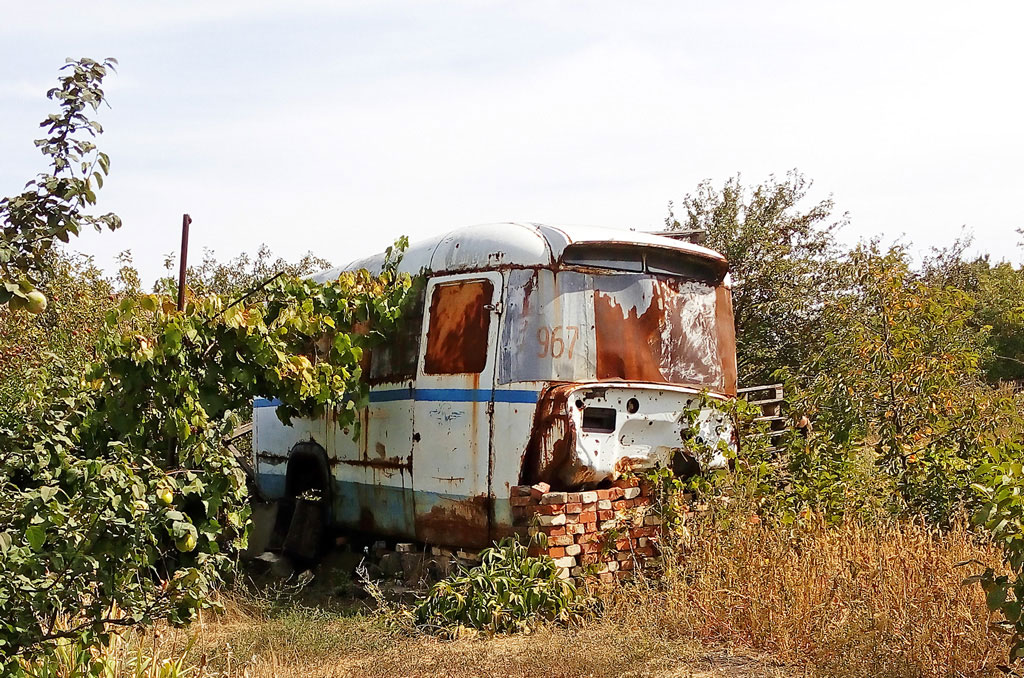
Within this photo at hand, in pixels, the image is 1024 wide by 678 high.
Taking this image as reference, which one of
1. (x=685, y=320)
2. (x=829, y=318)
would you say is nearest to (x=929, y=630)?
(x=685, y=320)

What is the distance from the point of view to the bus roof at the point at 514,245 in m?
7.55

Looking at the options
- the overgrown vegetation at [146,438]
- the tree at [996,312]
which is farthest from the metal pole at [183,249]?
the tree at [996,312]

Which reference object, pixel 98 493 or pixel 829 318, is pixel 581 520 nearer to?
pixel 98 493

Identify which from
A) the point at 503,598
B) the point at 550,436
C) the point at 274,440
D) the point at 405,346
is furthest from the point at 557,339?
the point at 274,440

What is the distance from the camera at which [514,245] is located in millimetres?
7668

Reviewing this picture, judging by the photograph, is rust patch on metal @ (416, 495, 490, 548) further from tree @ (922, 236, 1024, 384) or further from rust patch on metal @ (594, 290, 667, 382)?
tree @ (922, 236, 1024, 384)

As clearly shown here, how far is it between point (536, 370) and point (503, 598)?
166cm

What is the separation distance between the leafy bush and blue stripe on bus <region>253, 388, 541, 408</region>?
3.54 ft

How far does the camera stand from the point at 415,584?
784 centimetres

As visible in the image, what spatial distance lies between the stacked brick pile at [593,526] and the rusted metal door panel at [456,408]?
478mm

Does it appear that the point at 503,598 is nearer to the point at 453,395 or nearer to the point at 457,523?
the point at 457,523

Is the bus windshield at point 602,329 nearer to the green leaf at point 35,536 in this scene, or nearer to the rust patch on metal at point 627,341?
the rust patch on metal at point 627,341

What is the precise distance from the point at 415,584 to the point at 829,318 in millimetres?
7458

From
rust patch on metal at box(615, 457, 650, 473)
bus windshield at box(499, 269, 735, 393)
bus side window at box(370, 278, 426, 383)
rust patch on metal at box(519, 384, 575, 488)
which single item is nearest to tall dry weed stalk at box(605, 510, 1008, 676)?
rust patch on metal at box(615, 457, 650, 473)
